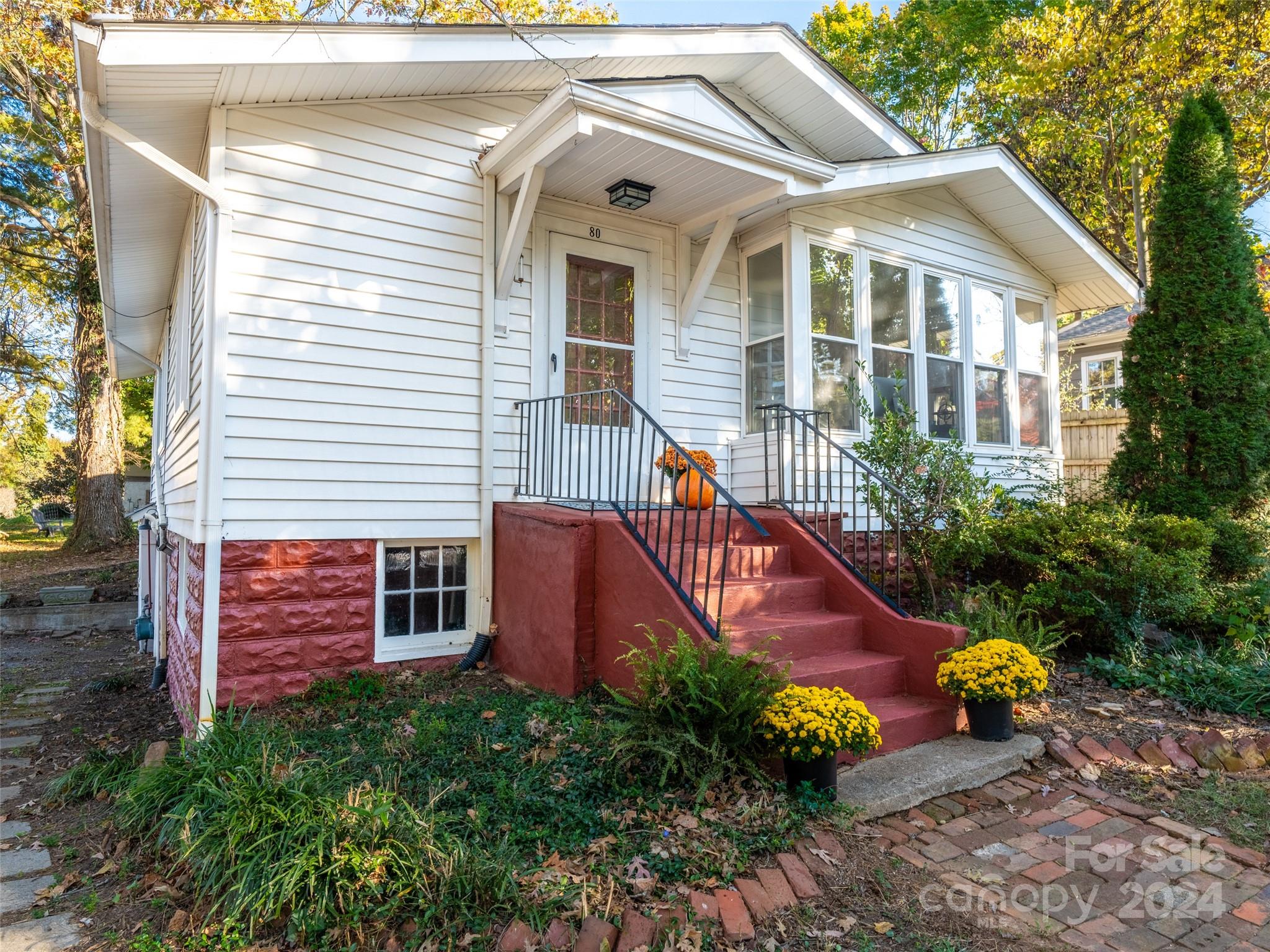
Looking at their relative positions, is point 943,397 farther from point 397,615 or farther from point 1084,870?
point 397,615

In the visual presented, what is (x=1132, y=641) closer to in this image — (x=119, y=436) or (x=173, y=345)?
(x=173, y=345)

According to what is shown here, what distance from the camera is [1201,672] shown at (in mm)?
4742

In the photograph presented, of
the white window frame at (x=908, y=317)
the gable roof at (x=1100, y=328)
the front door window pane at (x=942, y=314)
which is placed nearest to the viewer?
the white window frame at (x=908, y=317)

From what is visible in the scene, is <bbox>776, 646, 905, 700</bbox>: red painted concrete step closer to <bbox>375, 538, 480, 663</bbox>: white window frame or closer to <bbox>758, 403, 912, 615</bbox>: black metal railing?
<bbox>758, 403, 912, 615</bbox>: black metal railing

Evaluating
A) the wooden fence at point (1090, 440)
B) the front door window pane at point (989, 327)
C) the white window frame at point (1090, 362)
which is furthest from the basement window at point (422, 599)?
the white window frame at point (1090, 362)

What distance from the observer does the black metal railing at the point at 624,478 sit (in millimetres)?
4383

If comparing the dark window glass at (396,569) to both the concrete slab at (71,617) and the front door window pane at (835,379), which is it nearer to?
the front door window pane at (835,379)

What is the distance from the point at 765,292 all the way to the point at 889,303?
129 cm

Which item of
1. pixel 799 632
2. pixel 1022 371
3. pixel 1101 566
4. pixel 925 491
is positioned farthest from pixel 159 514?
pixel 1022 371

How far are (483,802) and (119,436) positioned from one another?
12.9 metres

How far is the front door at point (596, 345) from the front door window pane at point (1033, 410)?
4.40 meters

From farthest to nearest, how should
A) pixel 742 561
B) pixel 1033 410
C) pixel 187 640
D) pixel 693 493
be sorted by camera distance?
1. pixel 1033 410
2. pixel 693 493
3. pixel 187 640
4. pixel 742 561

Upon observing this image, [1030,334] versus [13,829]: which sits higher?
[1030,334]

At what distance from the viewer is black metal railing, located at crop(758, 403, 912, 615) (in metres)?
5.26
